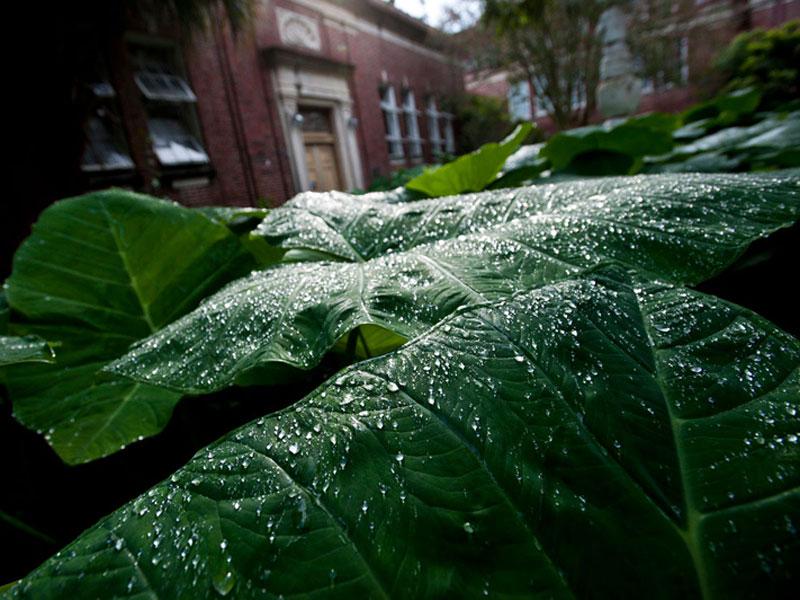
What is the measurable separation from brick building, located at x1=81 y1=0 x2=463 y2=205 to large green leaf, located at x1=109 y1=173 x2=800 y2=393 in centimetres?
467

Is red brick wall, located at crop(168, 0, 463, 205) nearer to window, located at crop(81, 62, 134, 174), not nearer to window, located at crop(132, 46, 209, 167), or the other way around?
window, located at crop(132, 46, 209, 167)

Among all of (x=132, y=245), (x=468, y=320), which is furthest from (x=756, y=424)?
(x=132, y=245)

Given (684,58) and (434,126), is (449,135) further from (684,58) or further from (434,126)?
(684,58)

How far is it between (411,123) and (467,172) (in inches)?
469

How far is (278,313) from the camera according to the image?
0.53 meters

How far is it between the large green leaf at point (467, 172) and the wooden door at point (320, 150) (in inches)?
304

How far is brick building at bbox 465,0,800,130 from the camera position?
402 inches

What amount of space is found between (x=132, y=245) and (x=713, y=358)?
3.31 feet

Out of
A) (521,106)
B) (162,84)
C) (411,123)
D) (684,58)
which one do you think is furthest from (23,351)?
(521,106)

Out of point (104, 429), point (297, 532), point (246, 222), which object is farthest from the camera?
point (246, 222)

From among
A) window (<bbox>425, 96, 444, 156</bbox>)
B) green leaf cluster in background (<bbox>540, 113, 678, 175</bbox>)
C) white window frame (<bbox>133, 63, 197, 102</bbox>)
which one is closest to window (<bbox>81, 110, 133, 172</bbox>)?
white window frame (<bbox>133, 63, 197, 102</bbox>)

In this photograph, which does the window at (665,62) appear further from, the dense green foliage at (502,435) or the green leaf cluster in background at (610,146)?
the dense green foliage at (502,435)

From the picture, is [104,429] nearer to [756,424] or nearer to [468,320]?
[468,320]

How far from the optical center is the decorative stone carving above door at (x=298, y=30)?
8391 millimetres
